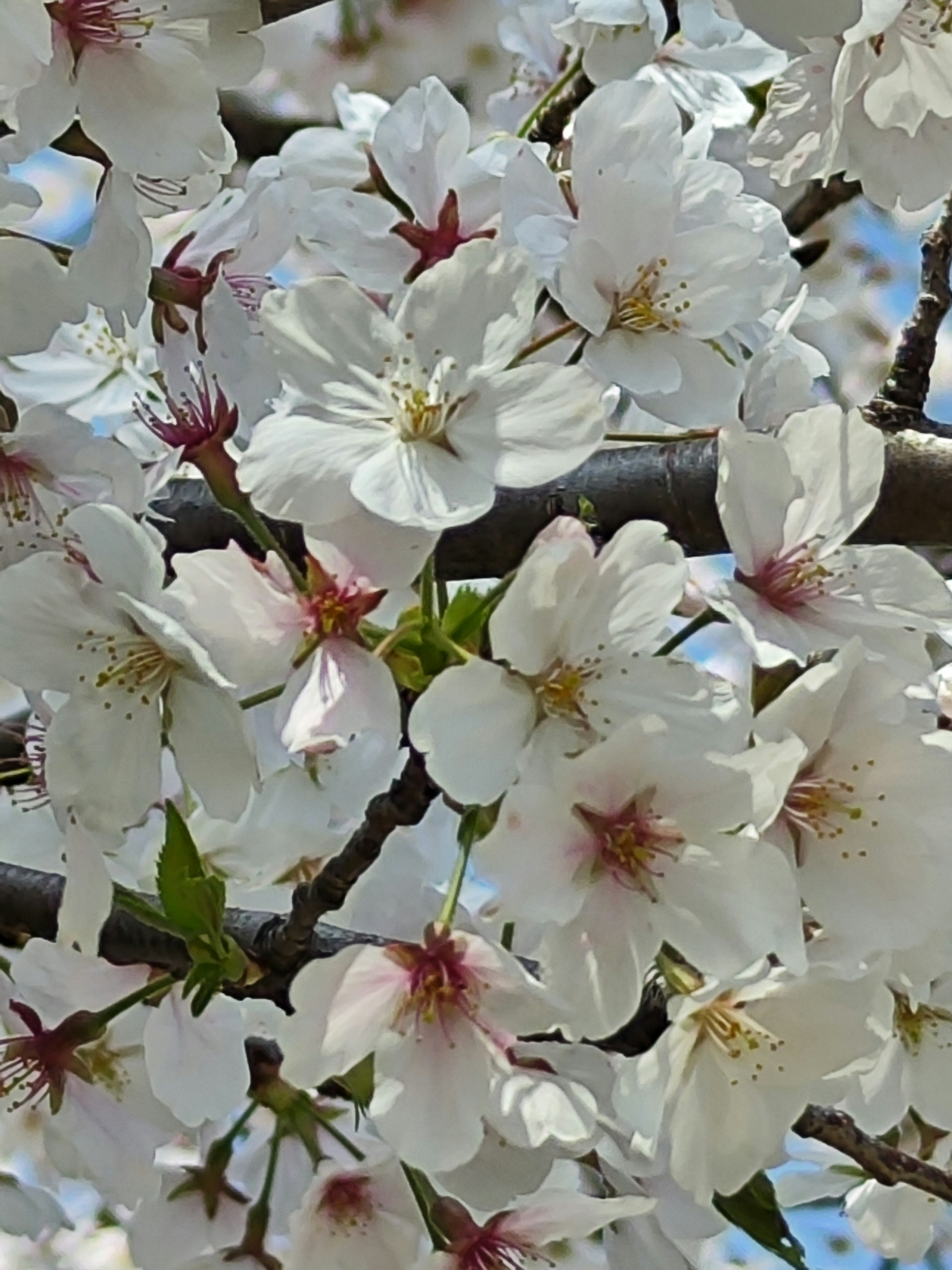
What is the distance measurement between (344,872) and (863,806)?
244 mm

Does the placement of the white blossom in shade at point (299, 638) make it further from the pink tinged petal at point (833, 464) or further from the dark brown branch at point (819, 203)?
the dark brown branch at point (819, 203)

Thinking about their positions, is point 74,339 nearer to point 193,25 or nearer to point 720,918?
point 193,25

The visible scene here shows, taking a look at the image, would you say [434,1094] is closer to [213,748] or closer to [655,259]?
[213,748]

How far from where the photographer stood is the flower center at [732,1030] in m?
0.67

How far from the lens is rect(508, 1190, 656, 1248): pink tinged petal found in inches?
29.0

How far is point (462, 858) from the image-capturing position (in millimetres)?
641

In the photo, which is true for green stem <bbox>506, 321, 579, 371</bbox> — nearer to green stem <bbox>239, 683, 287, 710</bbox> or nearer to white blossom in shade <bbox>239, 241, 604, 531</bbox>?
white blossom in shade <bbox>239, 241, 604, 531</bbox>

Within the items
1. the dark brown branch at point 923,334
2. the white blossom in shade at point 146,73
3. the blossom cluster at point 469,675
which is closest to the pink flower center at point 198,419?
the blossom cluster at point 469,675

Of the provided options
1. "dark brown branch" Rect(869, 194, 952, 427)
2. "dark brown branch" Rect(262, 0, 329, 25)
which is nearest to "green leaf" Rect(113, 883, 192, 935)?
"dark brown branch" Rect(262, 0, 329, 25)

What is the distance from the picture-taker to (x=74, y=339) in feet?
3.25

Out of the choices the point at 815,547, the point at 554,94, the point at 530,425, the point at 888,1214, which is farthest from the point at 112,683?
the point at 888,1214

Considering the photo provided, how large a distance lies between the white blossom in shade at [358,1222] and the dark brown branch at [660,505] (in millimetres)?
353

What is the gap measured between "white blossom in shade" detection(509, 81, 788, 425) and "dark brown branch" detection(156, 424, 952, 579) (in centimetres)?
12

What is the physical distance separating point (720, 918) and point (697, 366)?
0.92 ft
